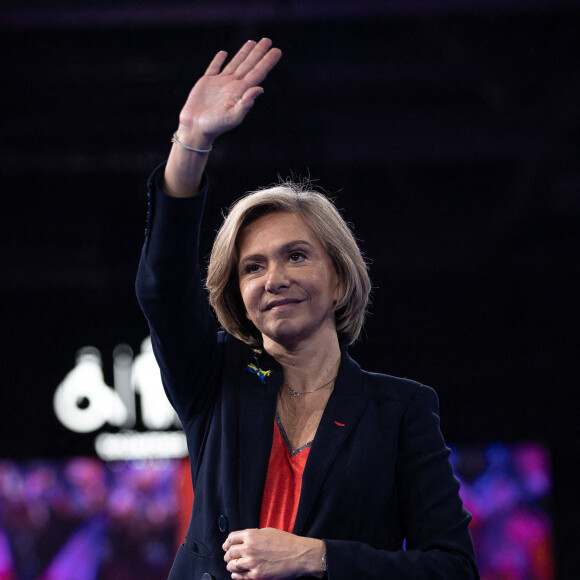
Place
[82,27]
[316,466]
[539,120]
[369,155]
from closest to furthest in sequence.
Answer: [316,466] < [82,27] < [539,120] < [369,155]

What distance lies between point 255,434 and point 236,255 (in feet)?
1.13

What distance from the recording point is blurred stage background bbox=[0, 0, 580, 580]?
4.52m

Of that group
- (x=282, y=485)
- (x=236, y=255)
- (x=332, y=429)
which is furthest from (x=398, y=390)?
(x=236, y=255)

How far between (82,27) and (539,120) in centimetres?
261

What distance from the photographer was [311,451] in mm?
1349

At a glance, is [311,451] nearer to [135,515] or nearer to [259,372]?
[259,372]

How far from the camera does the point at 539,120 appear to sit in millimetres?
4773

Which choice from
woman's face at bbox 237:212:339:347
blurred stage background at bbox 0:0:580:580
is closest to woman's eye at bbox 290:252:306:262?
woman's face at bbox 237:212:339:347

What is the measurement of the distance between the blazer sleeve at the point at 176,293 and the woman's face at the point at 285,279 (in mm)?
102

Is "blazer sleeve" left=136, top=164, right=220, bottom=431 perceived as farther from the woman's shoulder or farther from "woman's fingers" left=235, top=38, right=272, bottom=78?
the woman's shoulder

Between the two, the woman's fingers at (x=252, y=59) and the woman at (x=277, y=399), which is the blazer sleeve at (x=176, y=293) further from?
the woman's fingers at (x=252, y=59)

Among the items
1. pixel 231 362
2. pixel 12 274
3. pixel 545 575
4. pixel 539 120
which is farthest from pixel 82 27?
pixel 545 575

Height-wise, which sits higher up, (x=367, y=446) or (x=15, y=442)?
(x=367, y=446)

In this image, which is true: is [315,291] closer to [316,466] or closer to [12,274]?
[316,466]
